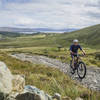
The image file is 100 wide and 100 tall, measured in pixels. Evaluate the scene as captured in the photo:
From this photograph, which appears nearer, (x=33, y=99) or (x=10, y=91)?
(x=33, y=99)

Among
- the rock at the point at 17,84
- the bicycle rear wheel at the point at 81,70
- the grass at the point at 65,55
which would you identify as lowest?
the grass at the point at 65,55

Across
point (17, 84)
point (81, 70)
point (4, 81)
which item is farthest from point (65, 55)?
point (4, 81)

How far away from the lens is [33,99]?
484 cm

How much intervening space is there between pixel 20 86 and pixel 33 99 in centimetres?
120

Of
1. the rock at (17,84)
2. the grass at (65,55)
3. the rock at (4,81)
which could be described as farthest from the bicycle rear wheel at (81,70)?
the grass at (65,55)

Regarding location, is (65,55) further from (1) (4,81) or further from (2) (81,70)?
(1) (4,81)

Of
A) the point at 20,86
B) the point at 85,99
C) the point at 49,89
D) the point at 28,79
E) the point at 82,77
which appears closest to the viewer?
the point at 20,86

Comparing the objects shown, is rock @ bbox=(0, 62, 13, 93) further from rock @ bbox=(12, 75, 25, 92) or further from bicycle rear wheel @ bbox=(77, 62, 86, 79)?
bicycle rear wheel @ bbox=(77, 62, 86, 79)

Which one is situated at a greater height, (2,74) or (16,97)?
(2,74)

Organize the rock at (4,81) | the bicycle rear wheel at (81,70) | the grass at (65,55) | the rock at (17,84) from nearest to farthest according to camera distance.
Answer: the rock at (4,81), the rock at (17,84), the bicycle rear wheel at (81,70), the grass at (65,55)

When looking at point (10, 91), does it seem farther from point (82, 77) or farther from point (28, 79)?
point (82, 77)

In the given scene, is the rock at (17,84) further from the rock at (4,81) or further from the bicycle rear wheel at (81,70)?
the bicycle rear wheel at (81,70)

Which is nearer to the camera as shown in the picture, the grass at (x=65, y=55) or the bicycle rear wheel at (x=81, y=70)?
→ the bicycle rear wheel at (x=81, y=70)

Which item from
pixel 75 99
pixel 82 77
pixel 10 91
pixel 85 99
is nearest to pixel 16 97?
pixel 10 91
